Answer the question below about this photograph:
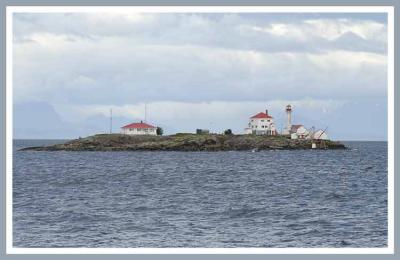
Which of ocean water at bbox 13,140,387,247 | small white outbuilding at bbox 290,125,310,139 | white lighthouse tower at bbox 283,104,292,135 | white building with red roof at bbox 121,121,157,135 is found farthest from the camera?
white lighthouse tower at bbox 283,104,292,135

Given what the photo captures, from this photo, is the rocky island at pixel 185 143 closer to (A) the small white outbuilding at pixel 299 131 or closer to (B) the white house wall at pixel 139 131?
(A) the small white outbuilding at pixel 299 131

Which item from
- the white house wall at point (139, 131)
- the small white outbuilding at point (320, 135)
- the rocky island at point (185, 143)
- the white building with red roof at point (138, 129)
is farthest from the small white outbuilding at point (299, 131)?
the white building with red roof at point (138, 129)

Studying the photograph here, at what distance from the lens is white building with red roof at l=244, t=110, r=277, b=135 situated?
165875 mm

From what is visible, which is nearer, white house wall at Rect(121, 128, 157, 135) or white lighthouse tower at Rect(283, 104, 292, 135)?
white house wall at Rect(121, 128, 157, 135)

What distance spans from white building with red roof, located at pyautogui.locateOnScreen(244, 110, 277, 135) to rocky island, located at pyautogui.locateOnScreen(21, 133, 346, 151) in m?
7.25

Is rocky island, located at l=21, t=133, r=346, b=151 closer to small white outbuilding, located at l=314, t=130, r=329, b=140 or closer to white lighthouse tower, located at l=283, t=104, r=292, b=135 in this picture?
white lighthouse tower, located at l=283, t=104, r=292, b=135

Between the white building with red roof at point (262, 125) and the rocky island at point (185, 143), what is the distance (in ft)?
23.8

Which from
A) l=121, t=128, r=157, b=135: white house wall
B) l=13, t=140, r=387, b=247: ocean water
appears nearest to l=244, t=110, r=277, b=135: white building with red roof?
l=121, t=128, r=157, b=135: white house wall

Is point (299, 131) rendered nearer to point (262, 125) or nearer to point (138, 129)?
point (262, 125)

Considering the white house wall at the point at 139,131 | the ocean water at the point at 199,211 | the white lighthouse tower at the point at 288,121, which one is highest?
the white lighthouse tower at the point at 288,121

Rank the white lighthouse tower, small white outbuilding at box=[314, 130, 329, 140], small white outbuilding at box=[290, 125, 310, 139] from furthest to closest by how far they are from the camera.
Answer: small white outbuilding at box=[314, 130, 329, 140]
the white lighthouse tower
small white outbuilding at box=[290, 125, 310, 139]

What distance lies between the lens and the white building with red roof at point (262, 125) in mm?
165875

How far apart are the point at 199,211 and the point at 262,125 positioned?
12378cm

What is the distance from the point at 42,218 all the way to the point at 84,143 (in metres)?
115
